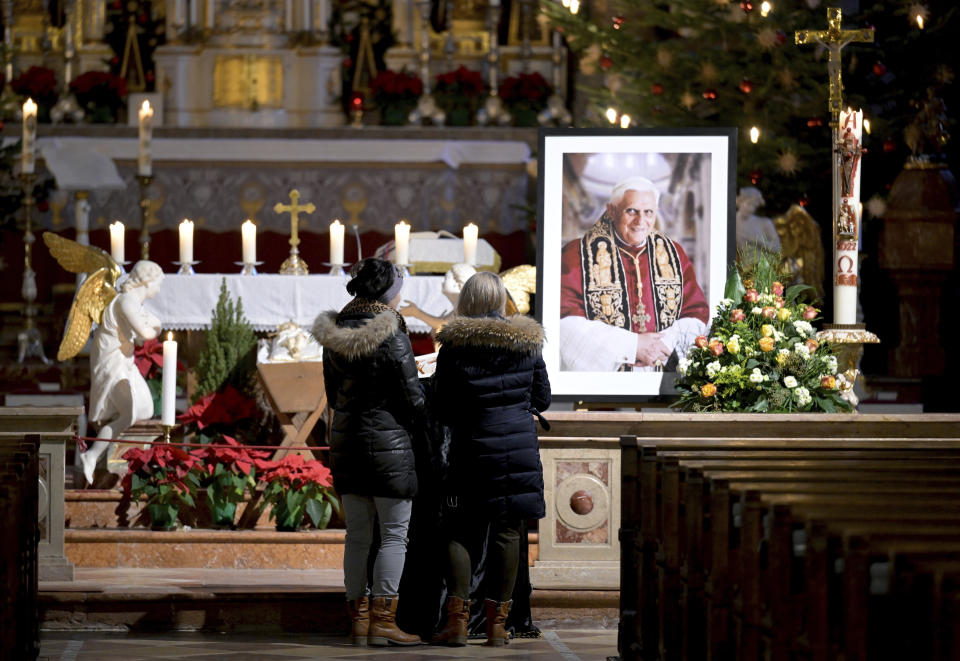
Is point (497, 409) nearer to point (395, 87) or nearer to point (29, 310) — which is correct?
point (29, 310)

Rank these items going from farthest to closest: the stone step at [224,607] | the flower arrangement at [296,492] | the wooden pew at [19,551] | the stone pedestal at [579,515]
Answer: the flower arrangement at [296,492] → the stone pedestal at [579,515] → the stone step at [224,607] → the wooden pew at [19,551]

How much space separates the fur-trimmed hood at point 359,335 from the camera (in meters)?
6.25

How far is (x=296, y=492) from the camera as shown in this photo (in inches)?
307

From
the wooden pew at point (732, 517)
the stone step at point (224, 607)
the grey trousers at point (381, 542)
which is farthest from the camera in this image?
the stone step at point (224, 607)

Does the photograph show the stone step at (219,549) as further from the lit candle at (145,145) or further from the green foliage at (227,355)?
the lit candle at (145,145)

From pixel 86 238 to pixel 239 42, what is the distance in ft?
10.8

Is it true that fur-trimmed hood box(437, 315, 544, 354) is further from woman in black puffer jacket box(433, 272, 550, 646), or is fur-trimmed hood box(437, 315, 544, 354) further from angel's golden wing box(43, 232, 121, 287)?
angel's golden wing box(43, 232, 121, 287)

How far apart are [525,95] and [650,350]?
22.5 ft

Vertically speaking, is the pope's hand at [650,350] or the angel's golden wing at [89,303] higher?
the angel's golden wing at [89,303]

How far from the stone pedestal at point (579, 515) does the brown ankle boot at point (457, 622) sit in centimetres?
64

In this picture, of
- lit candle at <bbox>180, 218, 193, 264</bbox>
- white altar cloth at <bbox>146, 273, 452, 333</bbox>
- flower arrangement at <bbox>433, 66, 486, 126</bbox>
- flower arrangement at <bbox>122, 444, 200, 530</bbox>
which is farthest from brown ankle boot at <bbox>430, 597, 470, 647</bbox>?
flower arrangement at <bbox>433, 66, 486, 126</bbox>

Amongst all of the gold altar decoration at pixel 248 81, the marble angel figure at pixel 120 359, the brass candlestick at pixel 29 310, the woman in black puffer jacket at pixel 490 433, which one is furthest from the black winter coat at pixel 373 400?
the gold altar decoration at pixel 248 81

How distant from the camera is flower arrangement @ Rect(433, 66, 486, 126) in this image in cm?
1398

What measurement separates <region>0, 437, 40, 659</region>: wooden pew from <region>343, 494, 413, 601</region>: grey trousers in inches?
45.9
